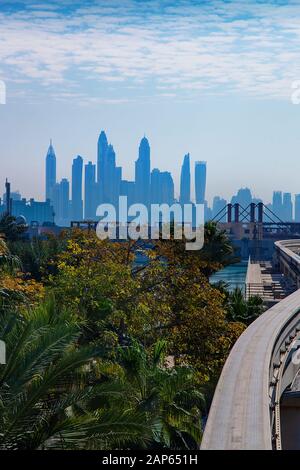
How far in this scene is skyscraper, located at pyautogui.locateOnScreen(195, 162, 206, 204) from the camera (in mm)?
103188

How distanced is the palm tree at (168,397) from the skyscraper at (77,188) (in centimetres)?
10492

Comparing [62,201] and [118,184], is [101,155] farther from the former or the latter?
[62,201]

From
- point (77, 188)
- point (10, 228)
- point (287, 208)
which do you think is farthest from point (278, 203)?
point (10, 228)

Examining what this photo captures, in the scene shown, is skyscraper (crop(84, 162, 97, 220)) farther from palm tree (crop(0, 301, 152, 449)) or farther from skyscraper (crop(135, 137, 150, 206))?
palm tree (crop(0, 301, 152, 449))

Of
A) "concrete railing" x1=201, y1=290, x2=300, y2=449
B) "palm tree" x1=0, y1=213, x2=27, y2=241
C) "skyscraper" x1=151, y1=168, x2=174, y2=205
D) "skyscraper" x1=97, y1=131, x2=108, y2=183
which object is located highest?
"skyscraper" x1=97, y1=131, x2=108, y2=183

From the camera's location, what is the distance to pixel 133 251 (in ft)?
50.5

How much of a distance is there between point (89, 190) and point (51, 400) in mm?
99888

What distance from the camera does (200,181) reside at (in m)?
106

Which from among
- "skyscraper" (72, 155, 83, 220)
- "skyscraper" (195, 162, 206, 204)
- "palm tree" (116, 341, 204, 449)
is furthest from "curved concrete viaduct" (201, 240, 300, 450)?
"skyscraper" (72, 155, 83, 220)

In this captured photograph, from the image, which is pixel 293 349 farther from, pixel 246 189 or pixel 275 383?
pixel 246 189

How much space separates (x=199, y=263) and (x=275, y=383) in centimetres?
537

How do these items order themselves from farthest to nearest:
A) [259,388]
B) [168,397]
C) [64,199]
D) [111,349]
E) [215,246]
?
[64,199]
[215,246]
[111,349]
[168,397]
[259,388]

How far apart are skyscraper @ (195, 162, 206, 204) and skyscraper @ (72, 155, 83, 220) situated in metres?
18.1

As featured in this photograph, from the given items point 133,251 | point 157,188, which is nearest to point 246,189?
point 157,188
